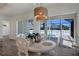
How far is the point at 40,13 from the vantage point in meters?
2.12

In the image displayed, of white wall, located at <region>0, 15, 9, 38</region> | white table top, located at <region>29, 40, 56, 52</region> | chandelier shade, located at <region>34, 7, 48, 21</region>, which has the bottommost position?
white table top, located at <region>29, 40, 56, 52</region>

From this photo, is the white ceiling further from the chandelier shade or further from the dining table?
the dining table

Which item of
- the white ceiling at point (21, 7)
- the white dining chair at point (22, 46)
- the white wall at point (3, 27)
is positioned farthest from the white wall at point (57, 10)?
the white dining chair at point (22, 46)

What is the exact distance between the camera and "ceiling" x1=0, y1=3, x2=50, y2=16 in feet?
6.77

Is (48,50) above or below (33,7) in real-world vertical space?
below

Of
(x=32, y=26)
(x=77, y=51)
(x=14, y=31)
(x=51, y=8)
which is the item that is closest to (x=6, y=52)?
(x=14, y=31)

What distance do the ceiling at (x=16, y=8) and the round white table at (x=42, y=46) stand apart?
640mm

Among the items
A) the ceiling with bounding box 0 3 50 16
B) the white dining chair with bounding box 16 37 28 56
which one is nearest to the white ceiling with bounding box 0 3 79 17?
the ceiling with bounding box 0 3 50 16

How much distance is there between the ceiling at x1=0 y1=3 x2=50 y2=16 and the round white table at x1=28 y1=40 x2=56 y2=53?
640mm

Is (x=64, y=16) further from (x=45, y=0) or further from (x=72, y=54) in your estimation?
(x=72, y=54)

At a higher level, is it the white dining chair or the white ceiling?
the white ceiling

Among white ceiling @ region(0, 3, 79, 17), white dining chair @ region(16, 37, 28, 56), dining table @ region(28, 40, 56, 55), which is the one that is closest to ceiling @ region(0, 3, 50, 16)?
white ceiling @ region(0, 3, 79, 17)

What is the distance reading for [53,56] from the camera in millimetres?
2102

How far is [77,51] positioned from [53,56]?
420 millimetres
